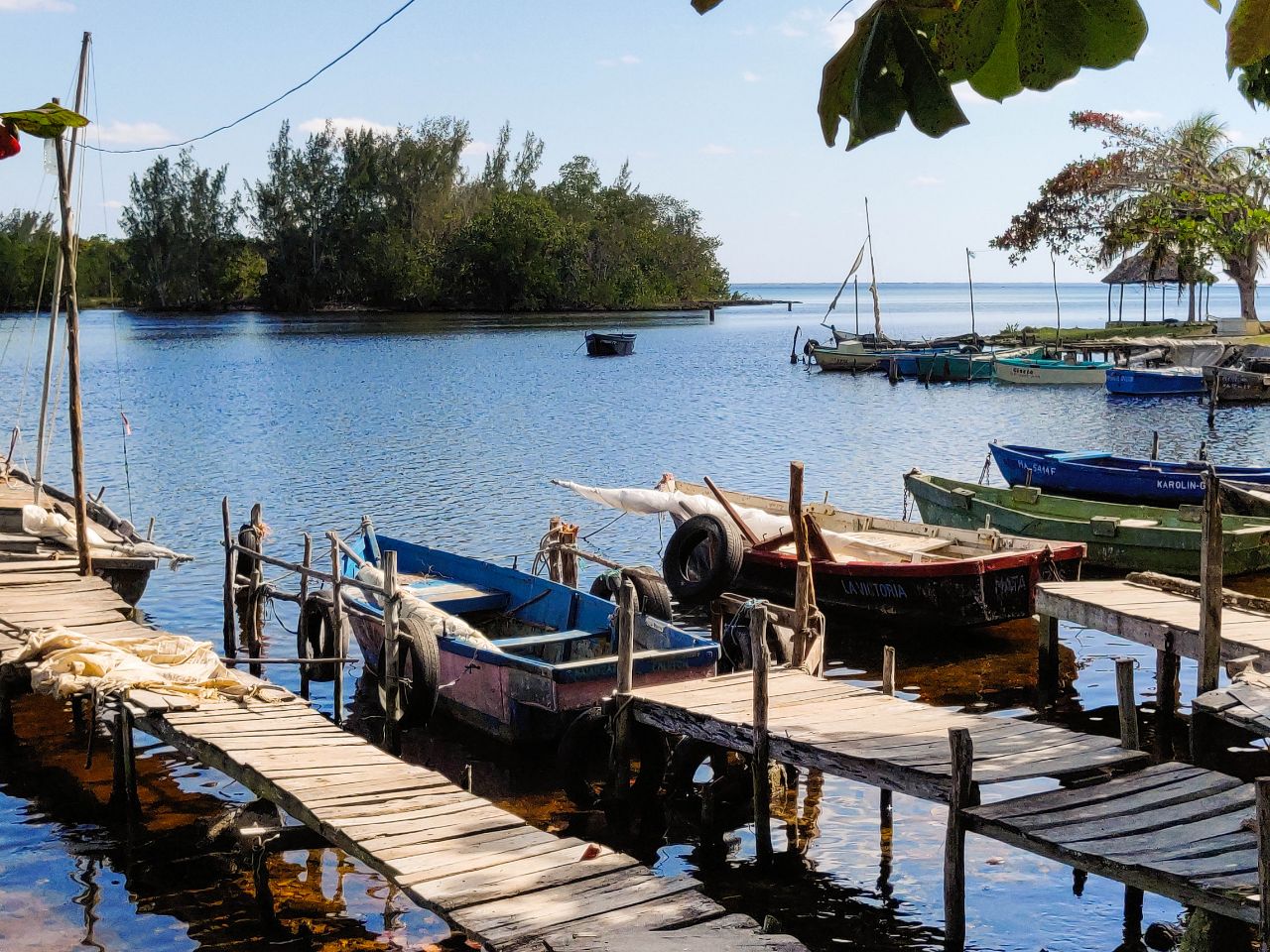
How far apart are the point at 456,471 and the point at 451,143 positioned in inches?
3947

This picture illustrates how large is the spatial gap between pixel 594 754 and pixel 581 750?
16 cm

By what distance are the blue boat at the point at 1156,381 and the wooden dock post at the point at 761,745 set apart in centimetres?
4172

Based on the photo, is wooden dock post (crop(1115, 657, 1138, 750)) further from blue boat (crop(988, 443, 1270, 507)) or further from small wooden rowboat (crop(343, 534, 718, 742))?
blue boat (crop(988, 443, 1270, 507))

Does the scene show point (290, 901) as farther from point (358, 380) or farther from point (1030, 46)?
point (358, 380)

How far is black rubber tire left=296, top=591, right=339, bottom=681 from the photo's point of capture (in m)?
15.4

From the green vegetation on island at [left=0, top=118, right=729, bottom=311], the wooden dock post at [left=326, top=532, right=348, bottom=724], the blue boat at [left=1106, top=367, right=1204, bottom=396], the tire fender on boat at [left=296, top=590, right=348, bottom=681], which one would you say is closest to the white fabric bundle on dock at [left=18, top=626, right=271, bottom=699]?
the wooden dock post at [left=326, top=532, right=348, bottom=724]

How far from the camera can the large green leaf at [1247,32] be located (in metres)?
2.32

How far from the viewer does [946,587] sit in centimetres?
1738

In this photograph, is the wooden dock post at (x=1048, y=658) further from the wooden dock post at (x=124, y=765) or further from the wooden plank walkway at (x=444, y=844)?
the wooden dock post at (x=124, y=765)

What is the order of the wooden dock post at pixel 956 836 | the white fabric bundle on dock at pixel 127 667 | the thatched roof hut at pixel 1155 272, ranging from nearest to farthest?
the wooden dock post at pixel 956 836
the white fabric bundle on dock at pixel 127 667
the thatched roof hut at pixel 1155 272

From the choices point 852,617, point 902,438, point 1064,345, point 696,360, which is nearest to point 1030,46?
point 852,617

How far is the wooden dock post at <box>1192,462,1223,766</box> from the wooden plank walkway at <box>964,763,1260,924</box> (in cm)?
209

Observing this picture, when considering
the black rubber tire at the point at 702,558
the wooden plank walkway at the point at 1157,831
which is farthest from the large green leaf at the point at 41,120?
the black rubber tire at the point at 702,558

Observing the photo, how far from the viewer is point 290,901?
407 inches
